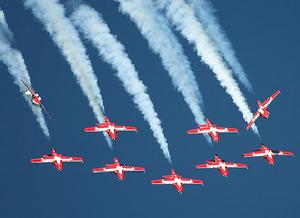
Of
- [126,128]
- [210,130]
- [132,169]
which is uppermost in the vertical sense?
[126,128]

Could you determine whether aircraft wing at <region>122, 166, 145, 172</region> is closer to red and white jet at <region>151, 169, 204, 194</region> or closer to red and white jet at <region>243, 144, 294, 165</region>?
red and white jet at <region>151, 169, 204, 194</region>

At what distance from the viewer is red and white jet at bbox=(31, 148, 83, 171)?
8394 centimetres

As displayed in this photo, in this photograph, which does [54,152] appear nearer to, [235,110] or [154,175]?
[154,175]

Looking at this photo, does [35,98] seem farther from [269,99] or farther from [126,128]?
[269,99]

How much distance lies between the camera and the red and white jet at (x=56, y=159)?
83938mm

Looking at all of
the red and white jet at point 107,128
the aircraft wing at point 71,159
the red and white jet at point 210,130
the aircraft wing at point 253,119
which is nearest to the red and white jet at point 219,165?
the red and white jet at point 210,130

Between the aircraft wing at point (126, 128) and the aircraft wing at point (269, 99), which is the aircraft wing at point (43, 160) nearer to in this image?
the aircraft wing at point (126, 128)

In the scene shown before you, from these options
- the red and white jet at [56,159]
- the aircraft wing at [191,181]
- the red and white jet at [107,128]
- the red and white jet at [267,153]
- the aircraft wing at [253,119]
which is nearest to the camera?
the red and white jet at [107,128]

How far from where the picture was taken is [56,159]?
84562 millimetres

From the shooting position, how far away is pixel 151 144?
88812mm

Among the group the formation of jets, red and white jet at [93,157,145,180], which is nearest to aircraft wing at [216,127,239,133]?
the formation of jets

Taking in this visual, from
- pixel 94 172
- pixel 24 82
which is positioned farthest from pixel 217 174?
pixel 24 82

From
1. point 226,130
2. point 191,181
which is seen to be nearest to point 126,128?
point 191,181

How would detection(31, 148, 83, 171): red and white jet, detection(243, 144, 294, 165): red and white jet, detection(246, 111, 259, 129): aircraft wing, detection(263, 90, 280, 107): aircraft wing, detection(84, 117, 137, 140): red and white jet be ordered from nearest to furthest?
detection(84, 117, 137, 140): red and white jet → detection(31, 148, 83, 171): red and white jet → detection(246, 111, 259, 129): aircraft wing → detection(263, 90, 280, 107): aircraft wing → detection(243, 144, 294, 165): red and white jet
